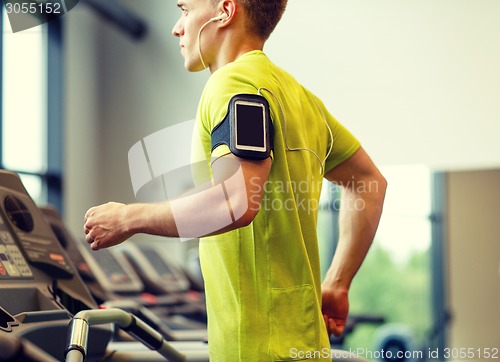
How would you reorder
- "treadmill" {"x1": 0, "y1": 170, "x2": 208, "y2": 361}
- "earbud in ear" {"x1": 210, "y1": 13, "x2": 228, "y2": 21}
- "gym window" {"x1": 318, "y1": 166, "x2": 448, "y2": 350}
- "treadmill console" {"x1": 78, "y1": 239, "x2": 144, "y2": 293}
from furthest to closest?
"gym window" {"x1": 318, "y1": 166, "x2": 448, "y2": 350}
"treadmill console" {"x1": 78, "y1": 239, "x2": 144, "y2": 293}
"treadmill" {"x1": 0, "y1": 170, "x2": 208, "y2": 361}
"earbud in ear" {"x1": 210, "y1": 13, "x2": 228, "y2": 21}

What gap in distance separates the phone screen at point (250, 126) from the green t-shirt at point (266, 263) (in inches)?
1.9

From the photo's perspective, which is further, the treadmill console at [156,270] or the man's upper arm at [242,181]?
the treadmill console at [156,270]

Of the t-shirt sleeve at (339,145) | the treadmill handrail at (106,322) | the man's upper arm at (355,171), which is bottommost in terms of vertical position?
the treadmill handrail at (106,322)

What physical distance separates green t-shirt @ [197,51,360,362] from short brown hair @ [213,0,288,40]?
2.9 inches

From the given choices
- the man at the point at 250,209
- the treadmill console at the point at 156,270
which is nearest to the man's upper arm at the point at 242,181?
the man at the point at 250,209

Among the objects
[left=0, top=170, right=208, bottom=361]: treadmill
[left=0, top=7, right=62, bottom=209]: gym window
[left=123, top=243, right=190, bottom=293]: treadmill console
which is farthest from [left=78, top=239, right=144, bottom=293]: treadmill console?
[left=0, top=170, right=208, bottom=361]: treadmill

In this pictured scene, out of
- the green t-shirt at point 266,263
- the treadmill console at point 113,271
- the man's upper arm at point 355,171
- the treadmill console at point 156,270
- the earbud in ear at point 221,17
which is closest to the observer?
the green t-shirt at point 266,263

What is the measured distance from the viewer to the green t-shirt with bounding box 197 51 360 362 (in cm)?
126

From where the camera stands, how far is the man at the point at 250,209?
3.76 feet

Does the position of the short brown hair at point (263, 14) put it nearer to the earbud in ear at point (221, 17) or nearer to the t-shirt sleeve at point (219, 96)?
the earbud in ear at point (221, 17)

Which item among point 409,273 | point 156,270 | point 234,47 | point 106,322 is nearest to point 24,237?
point 106,322

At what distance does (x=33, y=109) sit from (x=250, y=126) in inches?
218

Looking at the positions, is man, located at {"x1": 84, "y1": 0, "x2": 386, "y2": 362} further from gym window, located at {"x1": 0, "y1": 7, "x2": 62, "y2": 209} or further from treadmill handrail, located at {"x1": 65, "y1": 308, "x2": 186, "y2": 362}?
gym window, located at {"x1": 0, "y1": 7, "x2": 62, "y2": 209}

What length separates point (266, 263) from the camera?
1.27 meters
